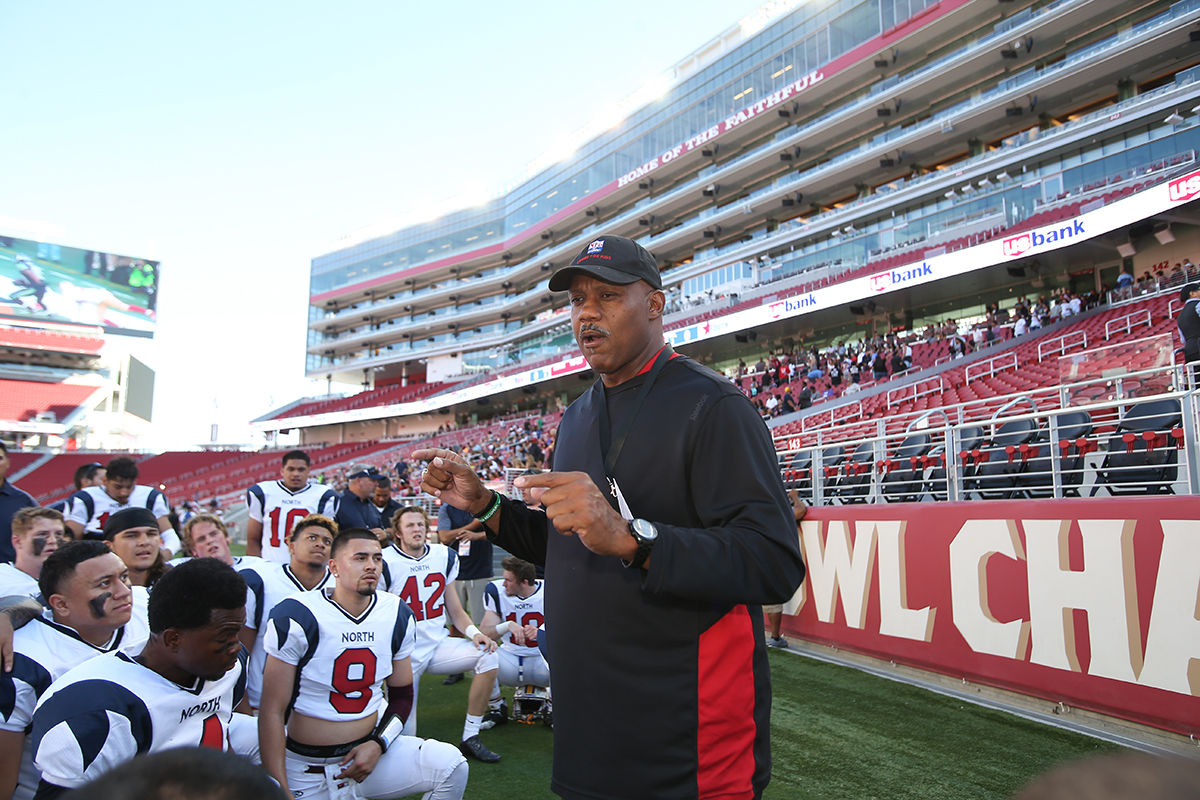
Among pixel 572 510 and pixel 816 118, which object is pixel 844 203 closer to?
pixel 816 118

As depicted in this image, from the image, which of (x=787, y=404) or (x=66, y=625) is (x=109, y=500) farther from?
(x=787, y=404)

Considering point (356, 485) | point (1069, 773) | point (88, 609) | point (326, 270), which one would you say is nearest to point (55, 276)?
point (326, 270)

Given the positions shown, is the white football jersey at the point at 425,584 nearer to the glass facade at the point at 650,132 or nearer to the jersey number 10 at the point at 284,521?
the jersey number 10 at the point at 284,521

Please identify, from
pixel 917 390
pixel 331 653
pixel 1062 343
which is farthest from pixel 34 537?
pixel 1062 343

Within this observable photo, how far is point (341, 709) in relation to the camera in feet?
11.1

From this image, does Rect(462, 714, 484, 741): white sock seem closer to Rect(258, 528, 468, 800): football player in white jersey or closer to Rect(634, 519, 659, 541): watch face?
Rect(258, 528, 468, 800): football player in white jersey

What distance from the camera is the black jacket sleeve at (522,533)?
204 cm

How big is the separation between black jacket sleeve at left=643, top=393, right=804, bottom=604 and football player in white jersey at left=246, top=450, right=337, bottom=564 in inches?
219

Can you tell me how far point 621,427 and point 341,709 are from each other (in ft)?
8.30

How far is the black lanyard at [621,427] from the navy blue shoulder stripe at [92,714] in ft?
6.54

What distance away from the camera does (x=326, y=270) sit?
209 feet

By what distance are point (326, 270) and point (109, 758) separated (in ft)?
219

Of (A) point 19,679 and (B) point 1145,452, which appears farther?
(B) point 1145,452

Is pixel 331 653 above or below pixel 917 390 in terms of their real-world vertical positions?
below
